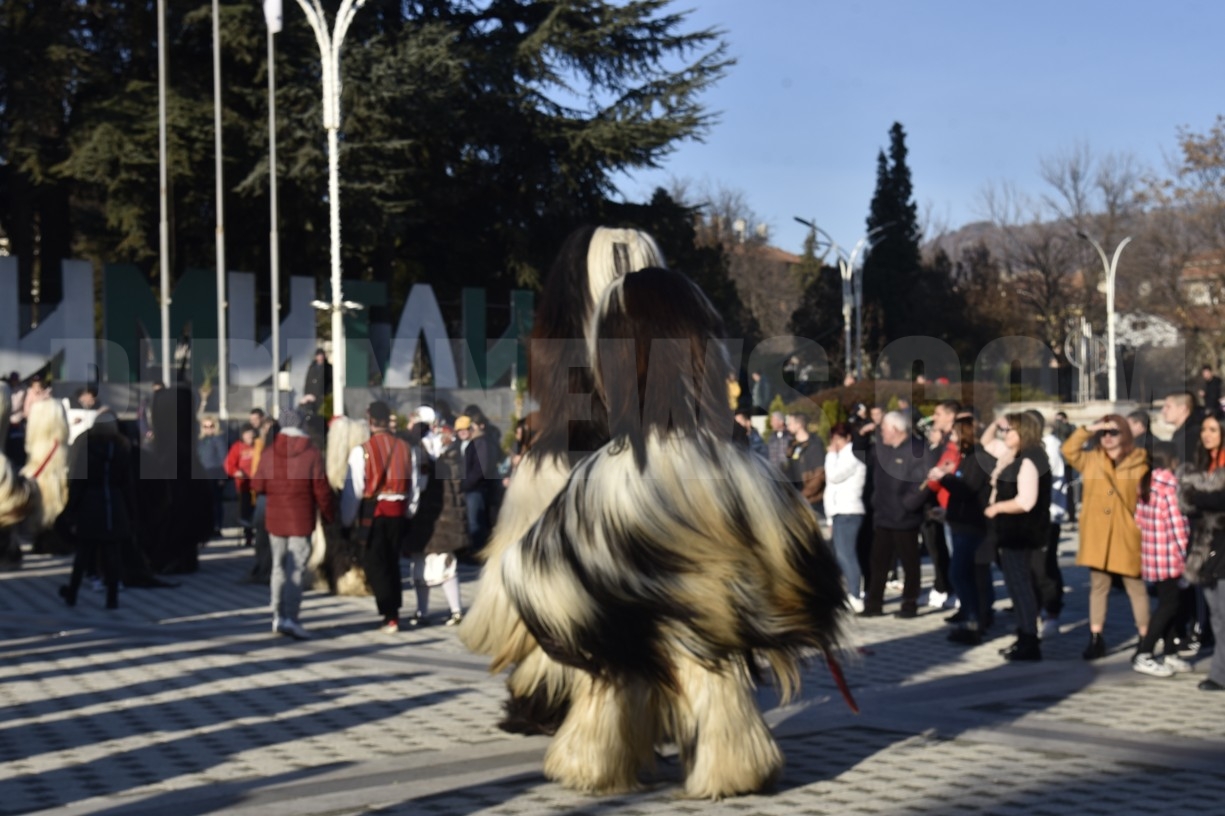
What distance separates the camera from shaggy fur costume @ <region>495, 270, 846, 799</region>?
6613 mm

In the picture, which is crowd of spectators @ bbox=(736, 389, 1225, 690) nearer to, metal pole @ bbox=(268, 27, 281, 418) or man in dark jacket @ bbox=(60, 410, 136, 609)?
man in dark jacket @ bbox=(60, 410, 136, 609)

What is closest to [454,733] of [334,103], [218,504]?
[218,504]

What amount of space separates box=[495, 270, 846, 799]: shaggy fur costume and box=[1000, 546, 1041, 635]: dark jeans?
17.0ft

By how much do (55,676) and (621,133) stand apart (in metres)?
28.9

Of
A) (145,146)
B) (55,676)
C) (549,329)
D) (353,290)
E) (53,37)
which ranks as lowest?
(55,676)

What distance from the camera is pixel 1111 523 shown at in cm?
1152

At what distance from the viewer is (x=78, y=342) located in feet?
107

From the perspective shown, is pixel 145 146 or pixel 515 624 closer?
pixel 515 624

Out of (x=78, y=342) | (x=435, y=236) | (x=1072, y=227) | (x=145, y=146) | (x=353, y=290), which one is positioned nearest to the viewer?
(x=78, y=342)

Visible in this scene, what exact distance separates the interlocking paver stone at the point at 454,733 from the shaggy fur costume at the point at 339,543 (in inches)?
79.2

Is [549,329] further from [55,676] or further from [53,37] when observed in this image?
[53,37]

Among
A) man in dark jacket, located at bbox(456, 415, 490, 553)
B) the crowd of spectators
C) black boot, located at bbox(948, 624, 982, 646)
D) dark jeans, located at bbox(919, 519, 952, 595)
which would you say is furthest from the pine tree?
black boot, located at bbox(948, 624, 982, 646)

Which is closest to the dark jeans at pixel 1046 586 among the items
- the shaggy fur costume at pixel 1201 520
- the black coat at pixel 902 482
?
the black coat at pixel 902 482

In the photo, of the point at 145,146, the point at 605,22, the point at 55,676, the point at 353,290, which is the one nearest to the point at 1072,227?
the point at 605,22
